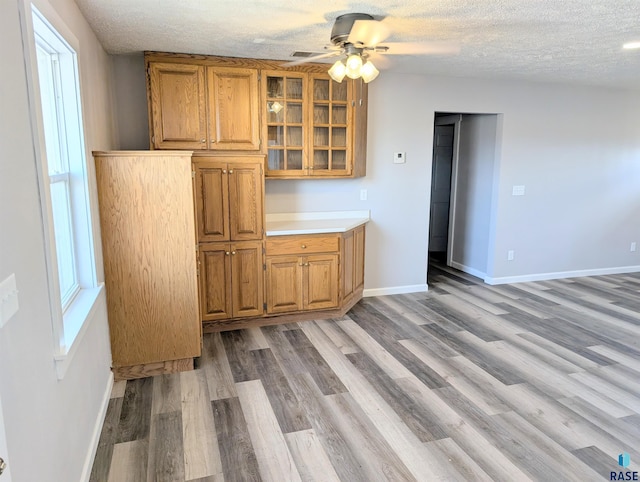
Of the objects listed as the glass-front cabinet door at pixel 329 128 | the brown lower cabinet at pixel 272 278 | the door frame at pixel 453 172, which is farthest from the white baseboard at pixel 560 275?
the glass-front cabinet door at pixel 329 128

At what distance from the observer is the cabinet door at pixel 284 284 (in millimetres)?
3984

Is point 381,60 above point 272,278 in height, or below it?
above

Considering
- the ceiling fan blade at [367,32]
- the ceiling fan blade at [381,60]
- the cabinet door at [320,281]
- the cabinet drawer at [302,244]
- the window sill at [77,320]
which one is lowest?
the cabinet door at [320,281]

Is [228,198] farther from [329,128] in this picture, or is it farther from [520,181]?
[520,181]

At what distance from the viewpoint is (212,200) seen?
145 inches

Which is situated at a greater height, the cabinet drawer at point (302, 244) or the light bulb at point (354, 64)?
the light bulb at point (354, 64)

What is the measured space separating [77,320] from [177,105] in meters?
2.24

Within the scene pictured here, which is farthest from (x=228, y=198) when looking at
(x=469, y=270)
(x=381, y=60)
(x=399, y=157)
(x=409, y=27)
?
(x=469, y=270)

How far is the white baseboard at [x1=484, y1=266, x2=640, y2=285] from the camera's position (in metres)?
5.46

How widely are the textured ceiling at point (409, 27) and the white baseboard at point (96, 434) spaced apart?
2.35 meters

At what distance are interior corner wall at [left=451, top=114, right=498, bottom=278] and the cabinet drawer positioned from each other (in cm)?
245

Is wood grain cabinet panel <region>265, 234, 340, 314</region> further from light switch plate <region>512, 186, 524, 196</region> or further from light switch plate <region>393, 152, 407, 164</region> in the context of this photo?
light switch plate <region>512, 186, 524, 196</region>

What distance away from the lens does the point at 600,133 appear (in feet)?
18.3

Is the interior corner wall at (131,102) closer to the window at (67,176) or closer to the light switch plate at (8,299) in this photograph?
the window at (67,176)
